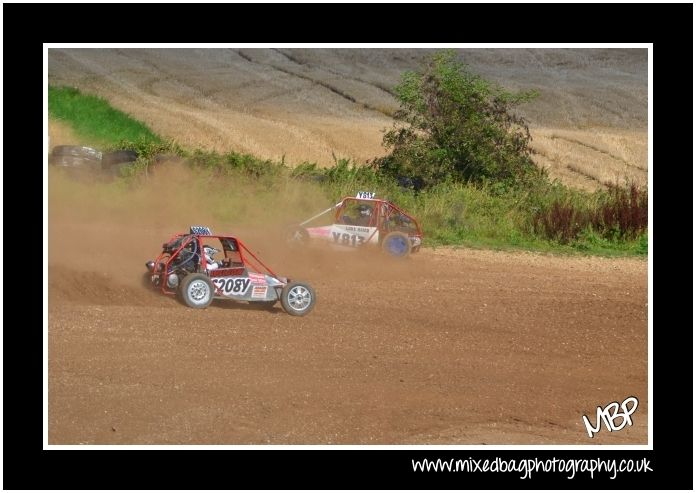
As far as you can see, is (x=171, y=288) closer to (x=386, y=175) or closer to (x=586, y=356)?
(x=586, y=356)

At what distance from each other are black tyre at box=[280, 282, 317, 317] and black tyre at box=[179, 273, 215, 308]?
0.92 meters

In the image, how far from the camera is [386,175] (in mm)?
25281

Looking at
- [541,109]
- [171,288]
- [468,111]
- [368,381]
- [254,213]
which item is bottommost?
[368,381]

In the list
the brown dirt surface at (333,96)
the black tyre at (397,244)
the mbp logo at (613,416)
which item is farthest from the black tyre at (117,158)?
the mbp logo at (613,416)

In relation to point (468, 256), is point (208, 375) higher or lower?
lower

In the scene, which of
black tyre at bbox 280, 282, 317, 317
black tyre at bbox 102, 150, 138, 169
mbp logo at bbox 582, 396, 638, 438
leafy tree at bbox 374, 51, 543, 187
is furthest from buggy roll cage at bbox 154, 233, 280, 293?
leafy tree at bbox 374, 51, 543, 187

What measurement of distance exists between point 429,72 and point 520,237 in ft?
23.9

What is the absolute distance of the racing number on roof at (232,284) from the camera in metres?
12.4

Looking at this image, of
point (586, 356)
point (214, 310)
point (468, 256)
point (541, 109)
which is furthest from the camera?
point (541, 109)

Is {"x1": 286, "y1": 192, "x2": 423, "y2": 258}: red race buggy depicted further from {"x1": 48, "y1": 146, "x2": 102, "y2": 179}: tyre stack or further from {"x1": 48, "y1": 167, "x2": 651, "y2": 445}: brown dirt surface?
{"x1": 48, "y1": 146, "x2": 102, "y2": 179}: tyre stack

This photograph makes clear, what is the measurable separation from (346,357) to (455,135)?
16.0 meters

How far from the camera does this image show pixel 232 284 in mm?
12398

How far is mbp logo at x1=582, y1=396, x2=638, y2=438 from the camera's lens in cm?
909

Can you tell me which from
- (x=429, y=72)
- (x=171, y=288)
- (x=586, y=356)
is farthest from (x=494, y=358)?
(x=429, y=72)
